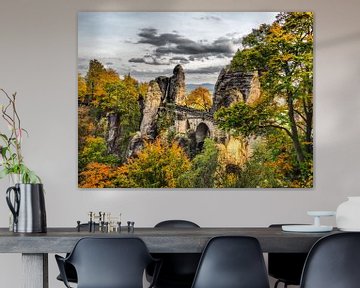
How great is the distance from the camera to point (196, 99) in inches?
238

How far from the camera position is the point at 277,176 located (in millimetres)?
6039

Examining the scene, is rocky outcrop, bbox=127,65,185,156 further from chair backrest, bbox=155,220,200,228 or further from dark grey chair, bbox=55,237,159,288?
dark grey chair, bbox=55,237,159,288

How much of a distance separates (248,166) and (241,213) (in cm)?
38

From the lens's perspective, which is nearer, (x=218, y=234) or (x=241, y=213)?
(x=218, y=234)

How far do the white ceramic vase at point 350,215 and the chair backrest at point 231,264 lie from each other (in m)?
0.58

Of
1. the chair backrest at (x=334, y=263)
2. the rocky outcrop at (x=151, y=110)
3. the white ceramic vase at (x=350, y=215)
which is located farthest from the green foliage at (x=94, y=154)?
the chair backrest at (x=334, y=263)

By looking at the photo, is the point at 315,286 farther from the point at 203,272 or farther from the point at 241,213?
the point at 241,213

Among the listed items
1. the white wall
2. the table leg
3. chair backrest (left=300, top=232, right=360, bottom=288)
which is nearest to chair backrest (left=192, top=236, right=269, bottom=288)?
chair backrest (left=300, top=232, right=360, bottom=288)

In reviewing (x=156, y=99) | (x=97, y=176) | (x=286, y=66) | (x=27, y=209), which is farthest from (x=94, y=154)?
(x=27, y=209)

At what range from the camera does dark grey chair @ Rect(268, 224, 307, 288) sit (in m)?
4.82

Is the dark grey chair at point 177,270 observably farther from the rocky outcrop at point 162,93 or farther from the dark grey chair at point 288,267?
the rocky outcrop at point 162,93

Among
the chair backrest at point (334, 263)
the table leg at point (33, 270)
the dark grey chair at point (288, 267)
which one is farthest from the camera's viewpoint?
the dark grey chair at point (288, 267)

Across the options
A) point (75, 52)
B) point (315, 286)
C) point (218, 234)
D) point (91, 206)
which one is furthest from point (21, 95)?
point (315, 286)

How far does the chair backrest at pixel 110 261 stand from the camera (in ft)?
12.1
